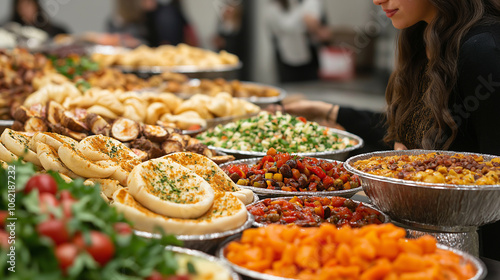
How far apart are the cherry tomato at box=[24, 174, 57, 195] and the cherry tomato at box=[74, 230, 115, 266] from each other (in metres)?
0.21

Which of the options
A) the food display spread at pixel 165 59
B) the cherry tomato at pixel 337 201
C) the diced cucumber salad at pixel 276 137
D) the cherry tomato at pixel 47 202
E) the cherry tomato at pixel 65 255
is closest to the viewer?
the cherry tomato at pixel 65 255

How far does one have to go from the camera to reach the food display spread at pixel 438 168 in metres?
1.74

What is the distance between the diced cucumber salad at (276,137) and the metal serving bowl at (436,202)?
0.91m

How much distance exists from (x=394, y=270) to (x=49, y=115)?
1.89 meters

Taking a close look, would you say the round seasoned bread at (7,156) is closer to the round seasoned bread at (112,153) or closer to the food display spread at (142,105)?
the round seasoned bread at (112,153)

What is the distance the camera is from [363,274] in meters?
1.30

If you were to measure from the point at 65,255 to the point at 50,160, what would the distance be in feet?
2.41

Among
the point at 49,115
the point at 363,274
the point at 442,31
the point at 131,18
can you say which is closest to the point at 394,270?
the point at 363,274

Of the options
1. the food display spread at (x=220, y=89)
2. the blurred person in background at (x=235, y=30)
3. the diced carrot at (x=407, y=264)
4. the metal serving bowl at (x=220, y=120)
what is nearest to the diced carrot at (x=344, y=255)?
the diced carrot at (x=407, y=264)

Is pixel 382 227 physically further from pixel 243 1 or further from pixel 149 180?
pixel 243 1

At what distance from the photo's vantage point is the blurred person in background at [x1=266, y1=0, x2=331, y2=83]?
→ 317 inches

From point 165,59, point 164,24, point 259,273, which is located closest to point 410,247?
point 259,273

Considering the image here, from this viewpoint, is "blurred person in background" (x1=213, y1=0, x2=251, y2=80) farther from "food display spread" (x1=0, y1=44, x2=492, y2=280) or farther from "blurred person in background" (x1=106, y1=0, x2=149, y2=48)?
"food display spread" (x1=0, y1=44, x2=492, y2=280)

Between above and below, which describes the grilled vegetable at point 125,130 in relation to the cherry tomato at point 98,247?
below
